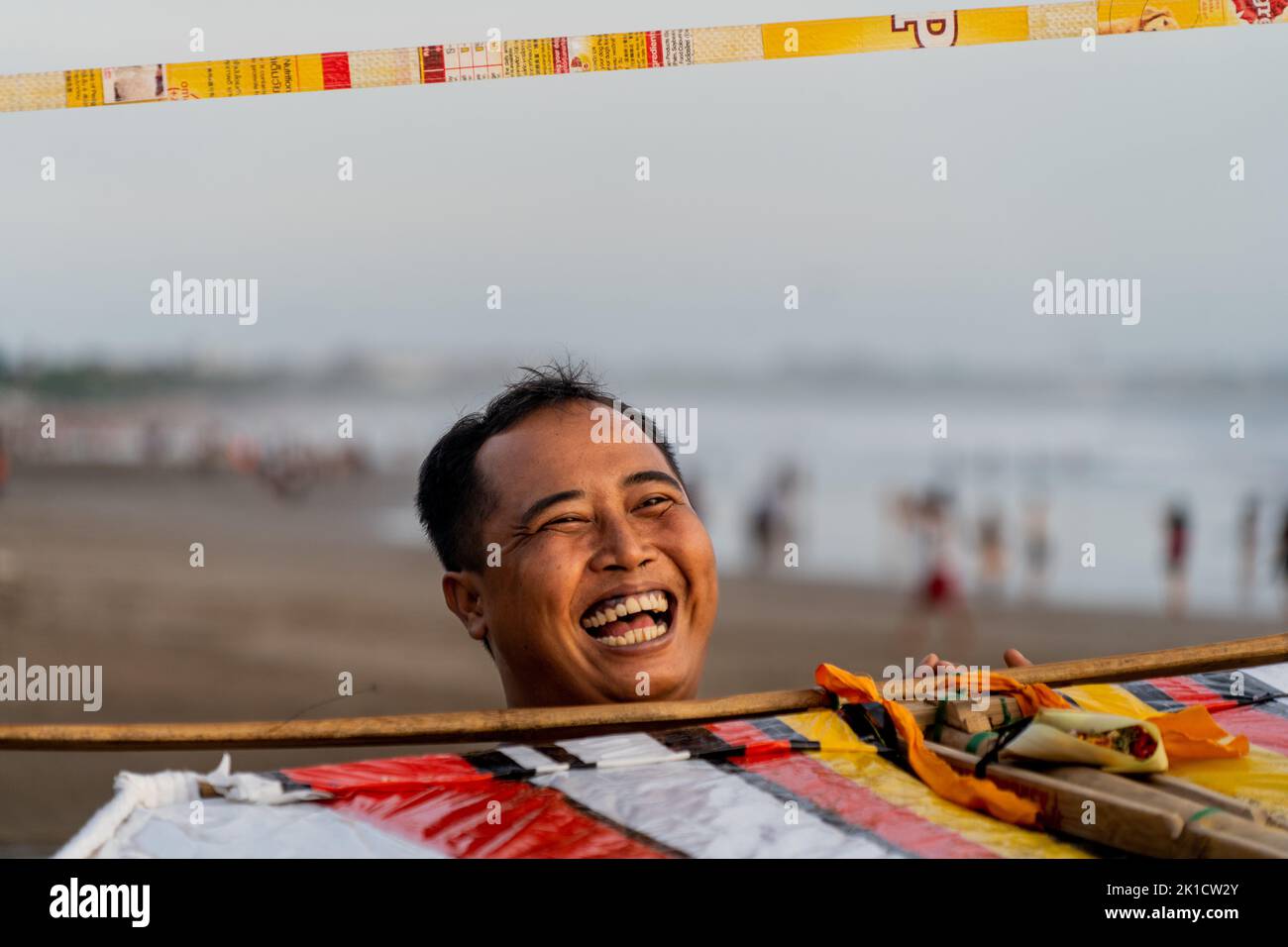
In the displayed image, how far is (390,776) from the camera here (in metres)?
2.95

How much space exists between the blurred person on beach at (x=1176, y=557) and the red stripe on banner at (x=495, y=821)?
47.2 feet

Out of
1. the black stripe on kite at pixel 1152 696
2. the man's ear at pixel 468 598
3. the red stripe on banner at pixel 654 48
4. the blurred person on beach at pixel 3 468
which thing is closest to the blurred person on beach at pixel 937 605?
the red stripe on banner at pixel 654 48

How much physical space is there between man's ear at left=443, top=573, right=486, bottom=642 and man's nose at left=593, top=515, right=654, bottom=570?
373 millimetres

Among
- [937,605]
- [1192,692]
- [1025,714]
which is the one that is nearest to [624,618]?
[1025,714]

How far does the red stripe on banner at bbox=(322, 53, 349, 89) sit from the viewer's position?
698cm

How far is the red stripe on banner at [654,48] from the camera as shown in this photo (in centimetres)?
695

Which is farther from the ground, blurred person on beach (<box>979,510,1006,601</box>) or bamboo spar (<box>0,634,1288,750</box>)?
bamboo spar (<box>0,634,1288,750</box>)

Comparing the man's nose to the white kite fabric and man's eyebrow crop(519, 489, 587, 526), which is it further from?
the white kite fabric

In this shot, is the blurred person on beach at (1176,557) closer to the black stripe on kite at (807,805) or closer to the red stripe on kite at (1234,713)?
the red stripe on kite at (1234,713)

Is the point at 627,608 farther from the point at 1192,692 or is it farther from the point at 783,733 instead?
the point at 1192,692

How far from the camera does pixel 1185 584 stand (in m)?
17.1

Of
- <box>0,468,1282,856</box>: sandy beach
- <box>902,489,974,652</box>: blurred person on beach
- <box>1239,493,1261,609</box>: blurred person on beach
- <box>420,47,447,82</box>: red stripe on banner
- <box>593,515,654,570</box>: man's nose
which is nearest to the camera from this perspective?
<box>593,515,654,570</box>: man's nose

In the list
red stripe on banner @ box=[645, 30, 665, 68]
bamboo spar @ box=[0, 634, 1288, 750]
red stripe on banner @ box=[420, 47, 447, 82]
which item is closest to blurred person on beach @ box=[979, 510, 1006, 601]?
red stripe on banner @ box=[645, 30, 665, 68]

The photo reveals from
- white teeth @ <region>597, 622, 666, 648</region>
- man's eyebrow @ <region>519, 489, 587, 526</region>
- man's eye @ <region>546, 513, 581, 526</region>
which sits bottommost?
white teeth @ <region>597, 622, 666, 648</region>
